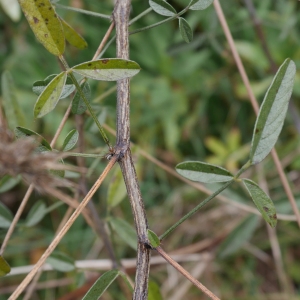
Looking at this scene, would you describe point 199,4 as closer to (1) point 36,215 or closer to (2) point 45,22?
(2) point 45,22

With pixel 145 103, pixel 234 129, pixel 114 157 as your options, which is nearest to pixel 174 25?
pixel 145 103

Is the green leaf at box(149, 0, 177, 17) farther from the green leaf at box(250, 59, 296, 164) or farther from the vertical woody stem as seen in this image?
the green leaf at box(250, 59, 296, 164)

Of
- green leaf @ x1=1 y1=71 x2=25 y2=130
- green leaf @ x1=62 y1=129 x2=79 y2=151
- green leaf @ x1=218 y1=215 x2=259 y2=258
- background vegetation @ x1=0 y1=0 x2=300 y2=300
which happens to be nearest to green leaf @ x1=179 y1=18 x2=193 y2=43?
green leaf @ x1=62 y1=129 x2=79 y2=151

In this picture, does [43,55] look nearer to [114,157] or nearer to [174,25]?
[174,25]

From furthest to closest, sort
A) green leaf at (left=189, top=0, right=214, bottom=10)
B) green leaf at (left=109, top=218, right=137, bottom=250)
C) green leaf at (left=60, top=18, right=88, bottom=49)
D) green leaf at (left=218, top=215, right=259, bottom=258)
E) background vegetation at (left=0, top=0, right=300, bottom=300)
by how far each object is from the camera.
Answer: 1. background vegetation at (left=0, top=0, right=300, bottom=300)
2. green leaf at (left=218, top=215, right=259, bottom=258)
3. green leaf at (left=109, top=218, right=137, bottom=250)
4. green leaf at (left=60, top=18, right=88, bottom=49)
5. green leaf at (left=189, top=0, right=214, bottom=10)

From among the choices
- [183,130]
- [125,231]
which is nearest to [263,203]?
[125,231]
